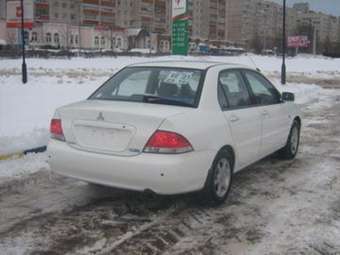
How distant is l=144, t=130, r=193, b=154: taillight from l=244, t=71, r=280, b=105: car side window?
211 centimetres

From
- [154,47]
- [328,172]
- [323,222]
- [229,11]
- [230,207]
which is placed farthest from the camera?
[229,11]

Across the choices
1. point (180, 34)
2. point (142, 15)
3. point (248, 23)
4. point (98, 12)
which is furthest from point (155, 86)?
point (248, 23)

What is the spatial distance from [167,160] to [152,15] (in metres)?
127

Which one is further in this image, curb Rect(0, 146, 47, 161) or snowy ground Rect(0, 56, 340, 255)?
curb Rect(0, 146, 47, 161)

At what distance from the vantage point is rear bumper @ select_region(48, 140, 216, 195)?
4742 millimetres

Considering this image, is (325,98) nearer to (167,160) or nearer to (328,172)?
(328,172)

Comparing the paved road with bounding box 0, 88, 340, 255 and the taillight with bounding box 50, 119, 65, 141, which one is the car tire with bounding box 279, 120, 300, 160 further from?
the taillight with bounding box 50, 119, 65, 141

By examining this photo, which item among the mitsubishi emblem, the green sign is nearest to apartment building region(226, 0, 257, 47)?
the green sign

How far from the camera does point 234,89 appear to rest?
6102 millimetres

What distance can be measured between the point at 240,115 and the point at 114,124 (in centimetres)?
169

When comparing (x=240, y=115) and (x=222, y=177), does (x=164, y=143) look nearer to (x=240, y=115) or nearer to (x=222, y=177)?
(x=222, y=177)

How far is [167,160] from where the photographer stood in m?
4.74

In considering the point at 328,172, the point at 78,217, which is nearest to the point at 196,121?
the point at 78,217

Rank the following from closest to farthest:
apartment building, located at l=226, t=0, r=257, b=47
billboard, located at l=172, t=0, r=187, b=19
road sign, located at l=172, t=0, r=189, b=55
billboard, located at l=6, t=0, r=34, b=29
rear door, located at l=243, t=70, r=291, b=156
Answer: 1. rear door, located at l=243, t=70, r=291, b=156
2. billboard, located at l=6, t=0, r=34, b=29
3. billboard, located at l=172, t=0, r=187, b=19
4. road sign, located at l=172, t=0, r=189, b=55
5. apartment building, located at l=226, t=0, r=257, b=47
